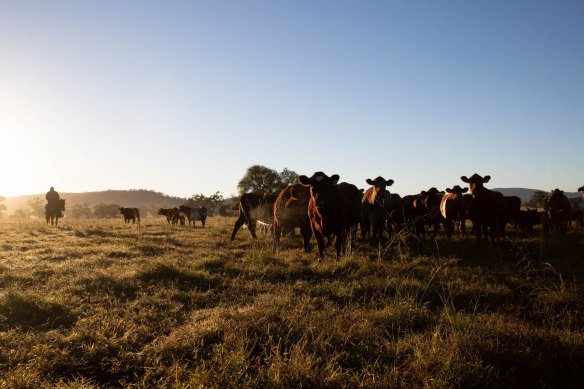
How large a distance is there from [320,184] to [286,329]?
18.9 ft

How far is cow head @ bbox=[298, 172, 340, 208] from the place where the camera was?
9.49m

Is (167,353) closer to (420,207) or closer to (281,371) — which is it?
(281,371)

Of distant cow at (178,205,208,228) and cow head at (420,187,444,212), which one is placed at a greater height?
cow head at (420,187,444,212)

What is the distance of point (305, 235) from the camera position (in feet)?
36.7

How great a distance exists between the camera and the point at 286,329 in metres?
4.33

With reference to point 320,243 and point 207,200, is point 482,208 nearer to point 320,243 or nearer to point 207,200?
point 320,243

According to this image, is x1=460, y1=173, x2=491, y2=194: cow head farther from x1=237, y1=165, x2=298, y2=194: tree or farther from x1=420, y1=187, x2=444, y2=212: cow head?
x1=237, y1=165, x2=298, y2=194: tree

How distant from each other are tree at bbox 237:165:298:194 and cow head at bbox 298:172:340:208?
4699 centimetres

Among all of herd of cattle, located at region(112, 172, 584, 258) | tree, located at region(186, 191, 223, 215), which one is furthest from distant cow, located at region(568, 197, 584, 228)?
tree, located at region(186, 191, 223, 215)

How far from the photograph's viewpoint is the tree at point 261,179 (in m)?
58.4

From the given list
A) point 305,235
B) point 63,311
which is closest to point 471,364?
point 63,311

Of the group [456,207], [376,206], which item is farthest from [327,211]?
[456,207]

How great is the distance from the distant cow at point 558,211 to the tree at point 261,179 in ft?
140

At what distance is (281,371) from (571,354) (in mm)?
3091
